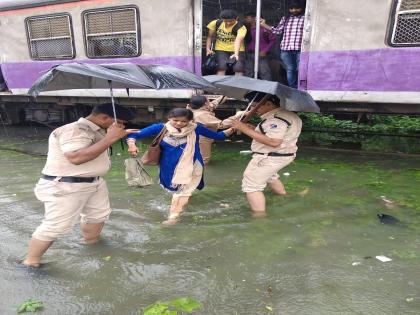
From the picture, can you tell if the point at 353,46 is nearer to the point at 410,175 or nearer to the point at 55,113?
the point at 410,175

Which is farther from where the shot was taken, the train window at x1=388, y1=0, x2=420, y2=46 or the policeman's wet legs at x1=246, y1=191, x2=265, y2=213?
the train window at x1=388, y1=0, x2=420, y2=46

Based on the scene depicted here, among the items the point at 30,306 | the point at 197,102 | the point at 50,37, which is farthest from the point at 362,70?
the point at 50,37

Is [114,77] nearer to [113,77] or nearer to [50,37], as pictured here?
[113,77]

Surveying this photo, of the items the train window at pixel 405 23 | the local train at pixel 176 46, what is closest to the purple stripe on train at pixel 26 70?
the local train at pixel 176 46

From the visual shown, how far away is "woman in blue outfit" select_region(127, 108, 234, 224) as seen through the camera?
3.90 metres

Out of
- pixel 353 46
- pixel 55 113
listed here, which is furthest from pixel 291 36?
pixel 55 113

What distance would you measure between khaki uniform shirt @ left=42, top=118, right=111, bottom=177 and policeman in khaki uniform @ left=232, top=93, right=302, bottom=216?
60.1 inches

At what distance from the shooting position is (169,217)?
4297 millimetres

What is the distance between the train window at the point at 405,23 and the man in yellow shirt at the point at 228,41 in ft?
7.69

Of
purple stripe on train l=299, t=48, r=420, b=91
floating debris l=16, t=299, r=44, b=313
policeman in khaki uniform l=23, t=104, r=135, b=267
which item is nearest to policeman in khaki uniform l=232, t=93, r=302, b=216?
policeman in khaki uniform l=23, t=104, r=135, b=267

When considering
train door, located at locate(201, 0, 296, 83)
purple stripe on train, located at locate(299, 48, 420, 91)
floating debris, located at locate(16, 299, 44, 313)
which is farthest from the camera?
train door, located at locate(201, 0, 296, 83)

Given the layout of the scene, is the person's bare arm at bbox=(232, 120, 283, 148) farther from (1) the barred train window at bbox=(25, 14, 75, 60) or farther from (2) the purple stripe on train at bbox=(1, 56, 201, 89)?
(1) the barred train window at bbox=(25, 14, 75, 60)

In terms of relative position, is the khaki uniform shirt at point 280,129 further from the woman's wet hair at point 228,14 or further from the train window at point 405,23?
the woman's wet hair at point 228,14

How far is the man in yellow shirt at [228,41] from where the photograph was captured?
6548mm
